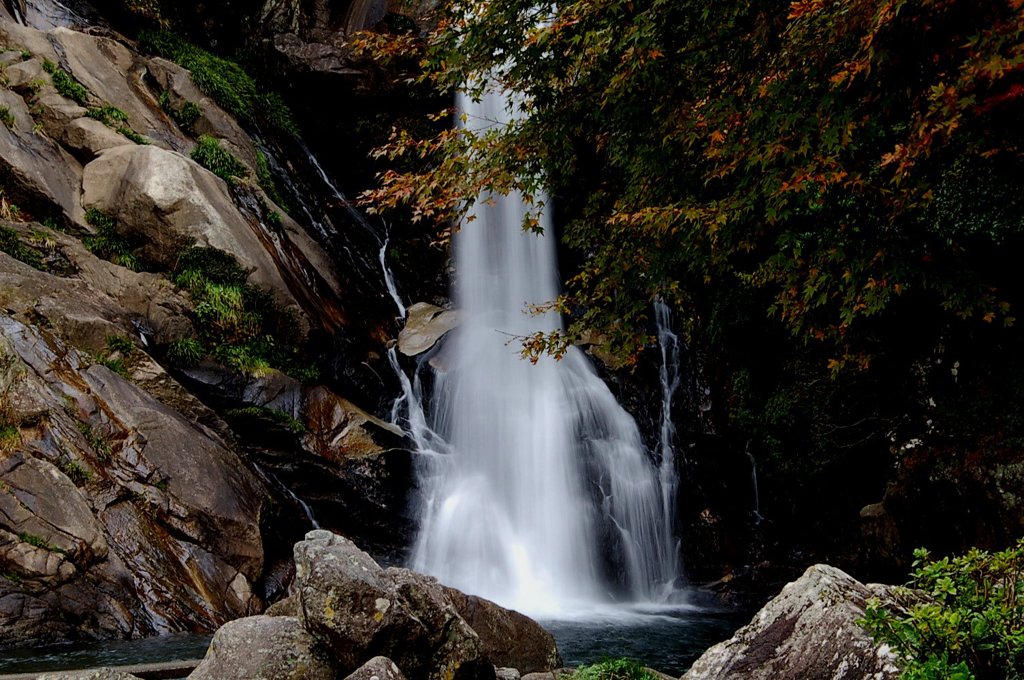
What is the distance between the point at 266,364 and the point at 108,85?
7.75 metres

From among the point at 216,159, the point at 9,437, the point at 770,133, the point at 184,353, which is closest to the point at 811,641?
the point at 770,133

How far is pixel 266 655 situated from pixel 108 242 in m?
10.7

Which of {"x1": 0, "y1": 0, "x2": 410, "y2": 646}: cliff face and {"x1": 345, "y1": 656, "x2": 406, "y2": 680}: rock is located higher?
{"x1": 0, "y1": 0, "x2": 410, "y2": 646}: cliff face

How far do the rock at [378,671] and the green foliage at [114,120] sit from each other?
13.3m

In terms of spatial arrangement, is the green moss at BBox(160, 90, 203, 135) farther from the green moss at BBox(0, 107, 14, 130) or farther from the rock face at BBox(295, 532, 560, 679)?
the rock face at BBox(295, 532, 560, 679)

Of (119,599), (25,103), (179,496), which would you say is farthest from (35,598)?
(25,103)

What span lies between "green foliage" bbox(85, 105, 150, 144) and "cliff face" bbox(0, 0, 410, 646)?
0.21 ft

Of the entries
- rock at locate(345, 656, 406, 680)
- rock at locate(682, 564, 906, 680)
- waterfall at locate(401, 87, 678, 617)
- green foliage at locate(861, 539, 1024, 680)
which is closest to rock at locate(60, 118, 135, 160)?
waterfall at locate(401, 87, 678, 617)

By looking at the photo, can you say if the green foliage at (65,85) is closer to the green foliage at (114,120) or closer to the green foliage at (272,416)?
the green foliage at (114,120)

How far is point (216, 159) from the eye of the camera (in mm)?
15266

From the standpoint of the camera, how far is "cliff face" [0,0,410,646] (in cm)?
798

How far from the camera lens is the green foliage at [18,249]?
1058cm

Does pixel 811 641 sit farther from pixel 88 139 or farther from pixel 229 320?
pixel 88 139

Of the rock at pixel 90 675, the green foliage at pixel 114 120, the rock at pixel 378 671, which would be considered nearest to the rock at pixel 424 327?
the green foliage at pixel 114 120
